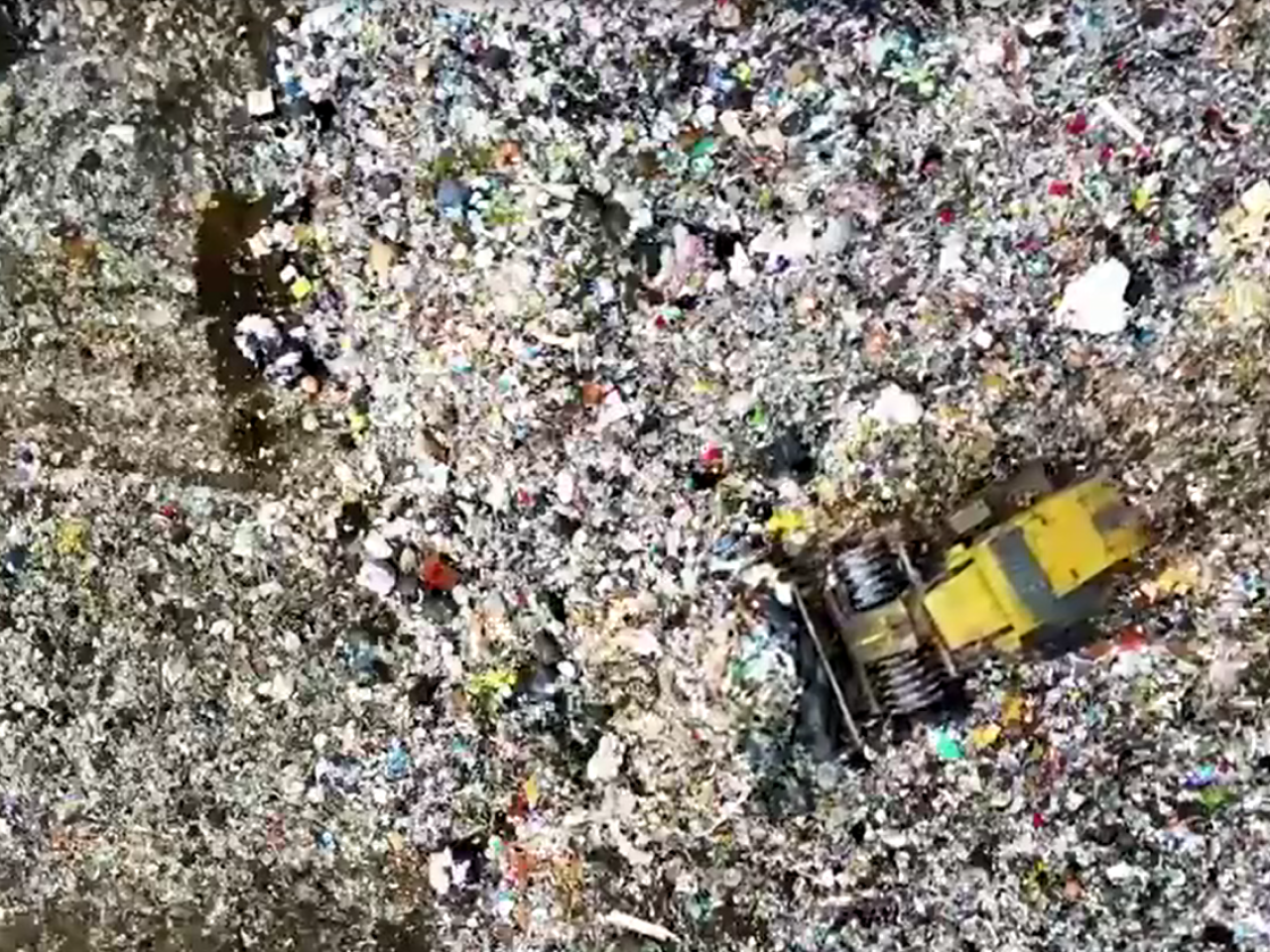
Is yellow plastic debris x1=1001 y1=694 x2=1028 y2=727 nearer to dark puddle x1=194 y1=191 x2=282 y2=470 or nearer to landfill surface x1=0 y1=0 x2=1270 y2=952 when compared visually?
landfill surface x1=0 y1=0 x2=1270 y2=952

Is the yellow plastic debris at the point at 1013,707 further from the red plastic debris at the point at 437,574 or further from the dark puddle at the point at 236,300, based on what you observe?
the dark puddle at the point at 236,300

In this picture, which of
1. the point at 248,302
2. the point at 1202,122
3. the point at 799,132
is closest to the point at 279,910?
the point at 248,302

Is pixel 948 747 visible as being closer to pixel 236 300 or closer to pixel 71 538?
pixel 236 300

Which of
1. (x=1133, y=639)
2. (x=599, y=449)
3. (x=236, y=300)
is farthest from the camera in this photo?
(x=236, y=300)

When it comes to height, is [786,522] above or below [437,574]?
below

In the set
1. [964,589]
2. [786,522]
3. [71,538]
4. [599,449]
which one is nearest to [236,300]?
[71,538]

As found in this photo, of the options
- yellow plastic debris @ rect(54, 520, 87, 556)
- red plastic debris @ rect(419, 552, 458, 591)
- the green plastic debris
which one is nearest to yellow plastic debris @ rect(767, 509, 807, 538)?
the green plastic debris
